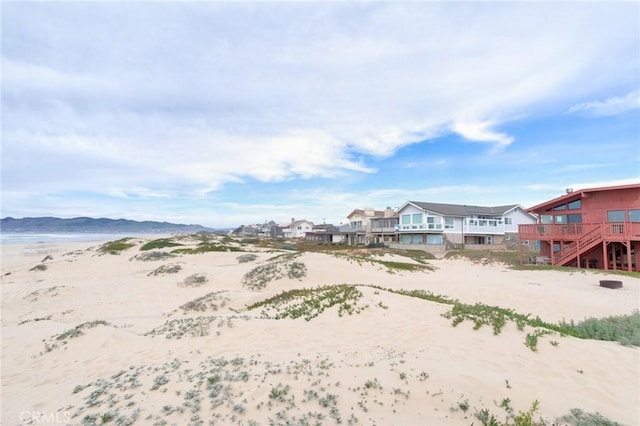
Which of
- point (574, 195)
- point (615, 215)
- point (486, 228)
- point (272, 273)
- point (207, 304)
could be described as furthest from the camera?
point (486, 228)

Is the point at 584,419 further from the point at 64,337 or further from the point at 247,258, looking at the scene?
the point at 247,258

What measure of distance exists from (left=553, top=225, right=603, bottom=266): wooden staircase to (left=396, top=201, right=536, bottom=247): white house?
20.6 metres

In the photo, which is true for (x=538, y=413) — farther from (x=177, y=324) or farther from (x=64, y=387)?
(x=177, y=324)

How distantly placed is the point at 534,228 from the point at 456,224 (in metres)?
19.8

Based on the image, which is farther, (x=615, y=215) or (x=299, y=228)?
(x=299, y=228)

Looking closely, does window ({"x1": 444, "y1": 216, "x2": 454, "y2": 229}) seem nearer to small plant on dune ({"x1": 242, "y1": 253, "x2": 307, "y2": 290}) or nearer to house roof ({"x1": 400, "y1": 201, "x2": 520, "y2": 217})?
house roof ({"x1": 400, "y1": 201, "x2": 520, "y2": 217})

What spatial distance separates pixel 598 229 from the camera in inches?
982

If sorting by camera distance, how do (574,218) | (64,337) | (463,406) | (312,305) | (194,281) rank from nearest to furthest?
(463,406), (64,337), (312,305), (194,281), (574,218)

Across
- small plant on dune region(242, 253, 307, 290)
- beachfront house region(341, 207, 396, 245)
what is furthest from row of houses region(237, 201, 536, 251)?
small plant on dune region(242, 253, 307, 290)

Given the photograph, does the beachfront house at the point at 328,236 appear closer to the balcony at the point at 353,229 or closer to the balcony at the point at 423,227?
the balcony at the point at 353,229

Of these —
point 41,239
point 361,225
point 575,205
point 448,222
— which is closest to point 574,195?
point 575,205

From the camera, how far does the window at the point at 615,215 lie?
25.2m

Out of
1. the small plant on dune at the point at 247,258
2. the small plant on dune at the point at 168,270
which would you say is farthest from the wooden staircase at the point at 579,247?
the small plant on dune at the point at 168,270

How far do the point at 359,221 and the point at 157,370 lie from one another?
223 ft
